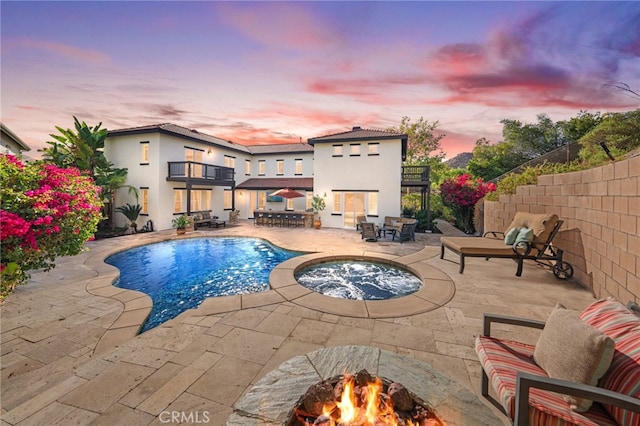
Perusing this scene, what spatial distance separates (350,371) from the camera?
2.12 metres

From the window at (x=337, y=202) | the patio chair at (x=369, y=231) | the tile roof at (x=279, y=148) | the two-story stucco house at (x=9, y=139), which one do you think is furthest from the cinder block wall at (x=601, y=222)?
the two-story stucco house at (x=9, y=139)

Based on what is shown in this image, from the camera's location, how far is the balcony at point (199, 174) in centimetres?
1505

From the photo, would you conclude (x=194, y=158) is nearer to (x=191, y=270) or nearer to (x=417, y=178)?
(x=191, y=270)

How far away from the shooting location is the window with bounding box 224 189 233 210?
19.3m

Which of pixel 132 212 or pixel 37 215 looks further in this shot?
pixel 132 212

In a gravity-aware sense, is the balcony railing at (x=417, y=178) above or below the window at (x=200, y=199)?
above

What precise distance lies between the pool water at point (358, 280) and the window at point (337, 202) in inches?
326

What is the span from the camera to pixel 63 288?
5.42 m

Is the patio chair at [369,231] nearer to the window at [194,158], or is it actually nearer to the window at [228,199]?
the window at [194,158]

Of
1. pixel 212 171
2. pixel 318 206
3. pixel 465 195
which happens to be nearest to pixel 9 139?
pixel 212 171

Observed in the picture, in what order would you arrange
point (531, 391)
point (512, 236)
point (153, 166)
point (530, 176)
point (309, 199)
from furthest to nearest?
point (309, 199)
point (153, 166)
point (530, 176)
point (512, 236)
point (531, 391)

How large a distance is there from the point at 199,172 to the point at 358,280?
556 inches

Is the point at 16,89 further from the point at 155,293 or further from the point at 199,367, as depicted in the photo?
the point at 199,367

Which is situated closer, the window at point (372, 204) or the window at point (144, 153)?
the window at point (144, 153)
